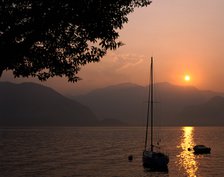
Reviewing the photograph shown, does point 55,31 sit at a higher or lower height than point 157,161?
higher

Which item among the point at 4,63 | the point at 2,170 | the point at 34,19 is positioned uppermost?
the point at 34,19

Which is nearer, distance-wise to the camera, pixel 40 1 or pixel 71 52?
pixel 40 1

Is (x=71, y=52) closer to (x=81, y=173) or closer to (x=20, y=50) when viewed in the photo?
(x=20, y=50)

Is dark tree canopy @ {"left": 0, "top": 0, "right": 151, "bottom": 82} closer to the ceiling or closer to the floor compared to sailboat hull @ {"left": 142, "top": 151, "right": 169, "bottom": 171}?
closer to the ceiling

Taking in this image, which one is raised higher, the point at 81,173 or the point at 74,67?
the point at 74,67

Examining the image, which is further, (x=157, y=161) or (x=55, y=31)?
(x=157, y=161)

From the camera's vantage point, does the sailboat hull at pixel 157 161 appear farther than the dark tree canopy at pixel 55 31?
Yes

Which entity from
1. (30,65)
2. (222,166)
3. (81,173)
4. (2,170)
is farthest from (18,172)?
(30,65)

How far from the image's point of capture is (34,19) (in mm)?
10945

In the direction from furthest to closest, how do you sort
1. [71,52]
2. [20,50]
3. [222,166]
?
1. [222,166]
2. [71,52]
3. [20,50]

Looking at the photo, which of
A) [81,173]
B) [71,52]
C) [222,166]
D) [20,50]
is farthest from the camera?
[222,166]

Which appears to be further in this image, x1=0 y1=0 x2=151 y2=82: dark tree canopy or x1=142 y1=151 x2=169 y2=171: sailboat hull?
x1=142 y1=151 x2=169 y2=171: sailboat hull

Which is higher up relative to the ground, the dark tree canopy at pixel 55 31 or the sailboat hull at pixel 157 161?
the dark tree canopy at pixel 55 31

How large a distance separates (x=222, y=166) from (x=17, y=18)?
86995 millimetres
